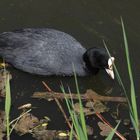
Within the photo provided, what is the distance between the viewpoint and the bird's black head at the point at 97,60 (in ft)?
24.2

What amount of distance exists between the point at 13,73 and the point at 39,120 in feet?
4.02

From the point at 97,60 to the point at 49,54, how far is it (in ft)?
2.48

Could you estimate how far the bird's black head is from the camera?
7367mm

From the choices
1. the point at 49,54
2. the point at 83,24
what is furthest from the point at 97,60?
the point at 83,24

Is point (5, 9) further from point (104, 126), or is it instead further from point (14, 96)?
point (104, 126)

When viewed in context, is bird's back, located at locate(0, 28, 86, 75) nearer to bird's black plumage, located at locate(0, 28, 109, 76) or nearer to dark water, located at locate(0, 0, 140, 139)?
bird's black plumage, located at locate(0, 28, 109, 76)

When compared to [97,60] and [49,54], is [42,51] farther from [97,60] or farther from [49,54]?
[97,60]

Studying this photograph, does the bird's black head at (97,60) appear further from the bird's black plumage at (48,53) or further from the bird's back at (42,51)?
the bird's back at (42,51)

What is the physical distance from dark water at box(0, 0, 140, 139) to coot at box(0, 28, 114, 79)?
0.51 feet

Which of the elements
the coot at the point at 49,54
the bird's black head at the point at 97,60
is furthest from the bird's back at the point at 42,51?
the bird's black head at the point at 97,60

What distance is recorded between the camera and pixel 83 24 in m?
8.53

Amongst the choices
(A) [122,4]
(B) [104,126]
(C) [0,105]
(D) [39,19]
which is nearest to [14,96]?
(C) [0,105]

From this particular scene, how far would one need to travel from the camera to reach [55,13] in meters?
8.77

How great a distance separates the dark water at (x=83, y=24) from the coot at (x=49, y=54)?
0.15m
